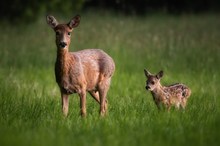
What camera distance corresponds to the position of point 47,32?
82.5ft

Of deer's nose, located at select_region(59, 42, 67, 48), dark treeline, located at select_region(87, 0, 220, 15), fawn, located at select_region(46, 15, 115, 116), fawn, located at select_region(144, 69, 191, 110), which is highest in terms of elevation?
dark treeline, located at select_region(87, 0, 220, 15)

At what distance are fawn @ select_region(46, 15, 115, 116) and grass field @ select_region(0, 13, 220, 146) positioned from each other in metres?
0.36

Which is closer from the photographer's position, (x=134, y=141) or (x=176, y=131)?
(x=134, y=141)

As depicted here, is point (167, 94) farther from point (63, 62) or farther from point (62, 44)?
point (62, 44)

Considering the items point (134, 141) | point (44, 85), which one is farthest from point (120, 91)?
point (134, 141)

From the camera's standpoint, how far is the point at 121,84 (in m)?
15.2

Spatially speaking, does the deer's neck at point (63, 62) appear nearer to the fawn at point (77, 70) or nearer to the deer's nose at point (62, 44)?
the fawn at point (77, 70)

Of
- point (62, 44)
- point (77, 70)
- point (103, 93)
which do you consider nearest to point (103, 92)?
point (103, 93)

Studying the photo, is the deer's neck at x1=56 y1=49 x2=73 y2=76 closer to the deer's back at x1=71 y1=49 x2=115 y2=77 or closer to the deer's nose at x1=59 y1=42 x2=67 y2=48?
the deer's nose at x1=59 y1=42 x2=67 y2=48

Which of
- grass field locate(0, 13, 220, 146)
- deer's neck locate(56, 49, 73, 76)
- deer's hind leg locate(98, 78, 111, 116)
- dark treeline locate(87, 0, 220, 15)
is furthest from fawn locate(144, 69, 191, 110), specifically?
dark treeline locate(87, 0, 220, 15)

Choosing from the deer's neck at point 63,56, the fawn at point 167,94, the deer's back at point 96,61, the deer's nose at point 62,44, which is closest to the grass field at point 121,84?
the fawn at point 167,94

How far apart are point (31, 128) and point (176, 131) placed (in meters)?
1.98

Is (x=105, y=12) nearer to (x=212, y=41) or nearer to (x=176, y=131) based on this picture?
(x=212, y=41)

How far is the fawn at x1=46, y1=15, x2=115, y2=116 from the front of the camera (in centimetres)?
1062
